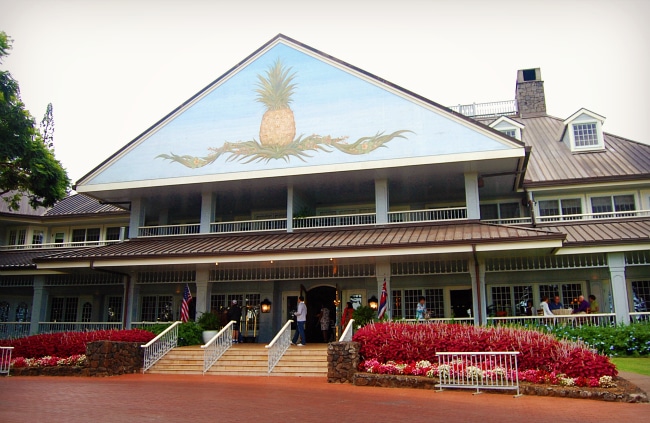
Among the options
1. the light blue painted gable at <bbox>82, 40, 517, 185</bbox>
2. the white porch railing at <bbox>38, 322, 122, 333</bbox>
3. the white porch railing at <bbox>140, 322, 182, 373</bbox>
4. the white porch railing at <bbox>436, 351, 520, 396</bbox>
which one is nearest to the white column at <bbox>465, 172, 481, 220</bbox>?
the light blue painted gable at <bbox>82, 40, 517, 185</bbox>

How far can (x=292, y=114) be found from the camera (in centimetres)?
2303

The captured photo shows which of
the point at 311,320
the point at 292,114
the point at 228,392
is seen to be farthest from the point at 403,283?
the point at 228,392

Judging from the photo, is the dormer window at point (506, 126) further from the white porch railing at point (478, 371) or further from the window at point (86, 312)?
the window at point (86, 312)

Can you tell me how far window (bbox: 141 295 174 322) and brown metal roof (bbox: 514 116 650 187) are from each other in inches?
661

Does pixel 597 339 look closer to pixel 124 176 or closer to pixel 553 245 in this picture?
pixel 553 245

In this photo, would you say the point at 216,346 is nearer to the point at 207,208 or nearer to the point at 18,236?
the point at 207,208

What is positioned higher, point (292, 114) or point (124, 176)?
point (292, 114)

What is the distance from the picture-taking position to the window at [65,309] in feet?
96.8

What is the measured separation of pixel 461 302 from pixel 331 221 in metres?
6.39

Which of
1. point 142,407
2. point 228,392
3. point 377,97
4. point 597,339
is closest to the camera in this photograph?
point 142,407

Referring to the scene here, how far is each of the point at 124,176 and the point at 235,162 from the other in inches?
203

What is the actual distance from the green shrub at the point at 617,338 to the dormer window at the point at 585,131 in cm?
1069

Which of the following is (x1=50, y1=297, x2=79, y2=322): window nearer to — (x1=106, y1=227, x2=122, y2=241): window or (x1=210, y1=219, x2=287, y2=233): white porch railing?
(x1=106, y1=227, x2=122, y2=241): window

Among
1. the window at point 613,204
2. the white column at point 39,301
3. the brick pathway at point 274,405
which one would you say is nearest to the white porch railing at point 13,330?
the white column at point 39,301
